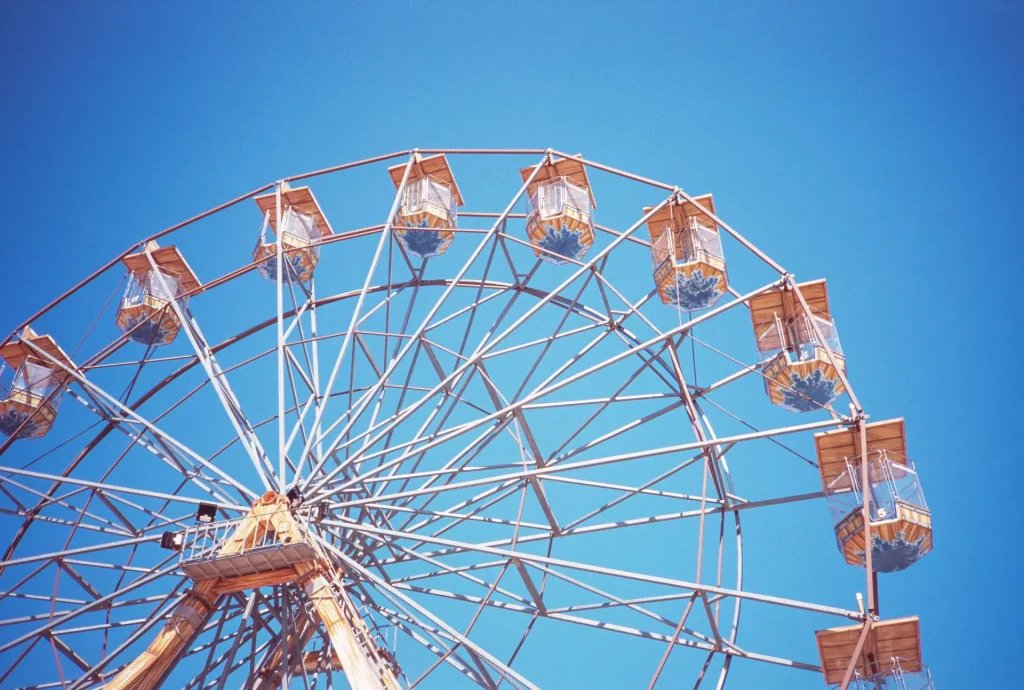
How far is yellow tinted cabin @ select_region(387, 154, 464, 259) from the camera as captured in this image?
752 inches

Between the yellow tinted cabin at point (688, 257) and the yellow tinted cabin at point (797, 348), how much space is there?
775 mm

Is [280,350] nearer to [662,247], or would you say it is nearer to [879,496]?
[662,247]

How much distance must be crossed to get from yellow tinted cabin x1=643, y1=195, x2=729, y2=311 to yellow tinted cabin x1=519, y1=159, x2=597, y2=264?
117 cm

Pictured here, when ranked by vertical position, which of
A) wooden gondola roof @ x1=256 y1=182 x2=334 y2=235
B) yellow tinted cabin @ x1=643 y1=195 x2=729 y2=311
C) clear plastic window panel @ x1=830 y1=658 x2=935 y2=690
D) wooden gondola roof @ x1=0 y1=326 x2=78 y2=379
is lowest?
clear plastic window panel @ x1=830 y1=658 x2=935 y2=690

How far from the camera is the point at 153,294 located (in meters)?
19.9

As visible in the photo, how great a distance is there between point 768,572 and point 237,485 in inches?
1244

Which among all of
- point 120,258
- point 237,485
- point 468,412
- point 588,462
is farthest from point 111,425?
point 468,412

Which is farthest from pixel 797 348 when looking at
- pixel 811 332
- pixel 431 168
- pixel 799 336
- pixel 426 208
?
pixel 431 168

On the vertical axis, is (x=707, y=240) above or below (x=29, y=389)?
below

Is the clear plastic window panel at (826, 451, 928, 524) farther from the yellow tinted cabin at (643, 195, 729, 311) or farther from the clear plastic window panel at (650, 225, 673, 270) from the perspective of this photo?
the clear plastic window panel at (650, 225, 673, 270)

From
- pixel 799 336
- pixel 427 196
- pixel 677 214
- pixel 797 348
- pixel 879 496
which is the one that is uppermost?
pixel 427 196

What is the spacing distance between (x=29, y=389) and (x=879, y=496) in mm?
13782

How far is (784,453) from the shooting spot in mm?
46250

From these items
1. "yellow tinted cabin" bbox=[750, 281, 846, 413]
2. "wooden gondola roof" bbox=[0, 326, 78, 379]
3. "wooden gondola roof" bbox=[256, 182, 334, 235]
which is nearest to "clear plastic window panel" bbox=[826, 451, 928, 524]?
"yellow tinted cabin" bbox=[750, 281, 846, 413]
